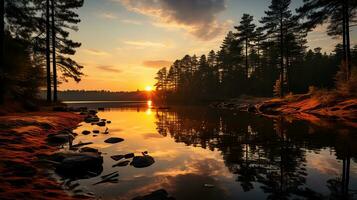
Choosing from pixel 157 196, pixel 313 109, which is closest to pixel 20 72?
pixel 157 196

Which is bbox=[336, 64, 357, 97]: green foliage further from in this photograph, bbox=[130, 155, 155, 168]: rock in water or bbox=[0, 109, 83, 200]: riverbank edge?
bbox=[0, 109, 83, 200]: riverbank edge

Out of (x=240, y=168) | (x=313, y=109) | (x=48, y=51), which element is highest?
(x=48, y=51)

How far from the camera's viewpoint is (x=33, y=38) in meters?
27.9

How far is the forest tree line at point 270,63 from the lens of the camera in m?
27.4

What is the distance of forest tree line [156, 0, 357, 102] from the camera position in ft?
90.0

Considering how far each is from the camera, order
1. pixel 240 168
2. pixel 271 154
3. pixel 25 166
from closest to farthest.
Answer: pixel 25 166 < pixel 240 168 < pixel 271 154

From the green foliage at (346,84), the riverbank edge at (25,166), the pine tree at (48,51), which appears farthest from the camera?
the pine tree at (48,51)

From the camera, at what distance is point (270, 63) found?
2140 inches

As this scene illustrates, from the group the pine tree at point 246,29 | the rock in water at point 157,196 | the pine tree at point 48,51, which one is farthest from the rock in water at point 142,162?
the pine tree at point 246,29

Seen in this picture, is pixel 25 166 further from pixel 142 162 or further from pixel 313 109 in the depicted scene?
pixel 313 109

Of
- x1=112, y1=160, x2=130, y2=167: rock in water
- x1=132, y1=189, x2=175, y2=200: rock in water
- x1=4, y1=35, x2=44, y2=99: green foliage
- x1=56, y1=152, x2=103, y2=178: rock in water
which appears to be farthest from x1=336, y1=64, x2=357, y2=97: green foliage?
x1=4, y1=35, x2=44, y2=99: green foliage

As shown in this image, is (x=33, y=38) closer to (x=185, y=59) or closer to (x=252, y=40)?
(x=252, y=40)

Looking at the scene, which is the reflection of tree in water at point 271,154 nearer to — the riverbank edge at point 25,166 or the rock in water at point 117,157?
the rock in water at point 117,157

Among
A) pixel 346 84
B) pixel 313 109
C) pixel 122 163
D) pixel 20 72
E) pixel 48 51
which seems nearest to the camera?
pixel 122 163
